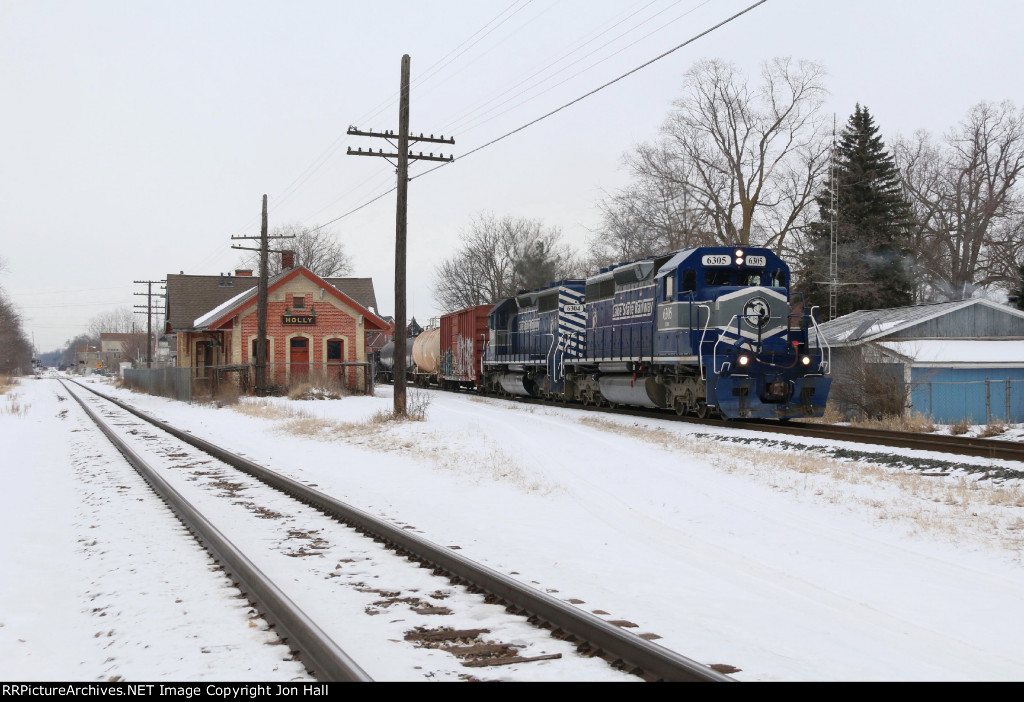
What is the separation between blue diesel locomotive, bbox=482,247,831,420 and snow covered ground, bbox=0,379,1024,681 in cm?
225

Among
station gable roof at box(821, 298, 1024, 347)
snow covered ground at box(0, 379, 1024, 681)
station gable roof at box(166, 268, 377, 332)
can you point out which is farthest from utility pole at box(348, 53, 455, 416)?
station gable roof at box(166, 268, 377, 332)

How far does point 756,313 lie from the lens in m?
18.0

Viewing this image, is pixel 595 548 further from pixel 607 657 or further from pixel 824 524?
pixel 607 657

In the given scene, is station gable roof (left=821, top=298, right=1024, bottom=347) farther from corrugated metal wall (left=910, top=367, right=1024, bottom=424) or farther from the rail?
the rail

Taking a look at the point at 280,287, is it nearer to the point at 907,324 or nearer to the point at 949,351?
the point at 907,324

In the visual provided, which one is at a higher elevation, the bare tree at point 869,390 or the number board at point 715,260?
the number board at point 715,260

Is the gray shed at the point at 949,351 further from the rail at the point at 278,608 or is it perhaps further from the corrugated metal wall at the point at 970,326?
the rail at the point at 278,608

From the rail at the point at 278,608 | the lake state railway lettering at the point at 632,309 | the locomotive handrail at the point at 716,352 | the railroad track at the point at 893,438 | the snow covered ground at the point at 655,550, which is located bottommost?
the snow covered ground at the point at 655,550

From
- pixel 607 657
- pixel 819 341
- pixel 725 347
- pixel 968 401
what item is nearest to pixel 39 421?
pixel 725 347

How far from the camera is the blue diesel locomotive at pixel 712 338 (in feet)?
58.2

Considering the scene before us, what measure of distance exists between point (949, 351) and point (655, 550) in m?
26.8

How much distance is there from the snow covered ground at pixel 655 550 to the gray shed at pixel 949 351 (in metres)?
13.0

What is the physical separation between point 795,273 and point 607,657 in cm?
4028

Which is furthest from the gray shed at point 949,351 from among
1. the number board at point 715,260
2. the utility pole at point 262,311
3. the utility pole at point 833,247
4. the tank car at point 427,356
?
the utility pole at point 262,311
